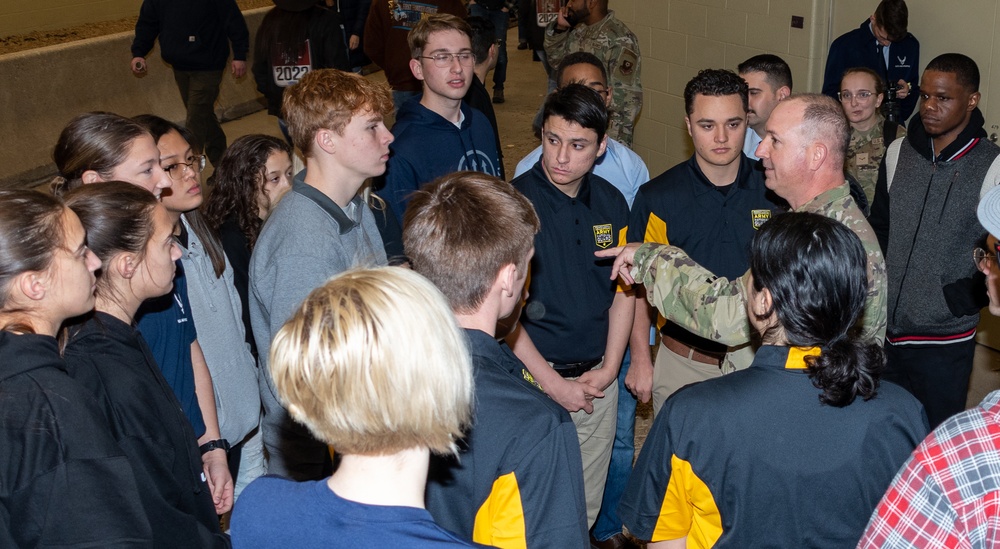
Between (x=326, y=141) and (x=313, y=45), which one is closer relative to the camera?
(x=326, y=141)

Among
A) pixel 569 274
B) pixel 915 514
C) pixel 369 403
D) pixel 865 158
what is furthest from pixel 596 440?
pixel 865 158

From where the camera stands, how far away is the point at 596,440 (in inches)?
147

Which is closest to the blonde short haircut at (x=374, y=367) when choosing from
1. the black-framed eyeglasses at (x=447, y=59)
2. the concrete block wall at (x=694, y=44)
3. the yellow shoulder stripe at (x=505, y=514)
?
the yellow shoulder stripe at (x=505, y=514)

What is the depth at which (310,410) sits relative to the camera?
152 centimetres

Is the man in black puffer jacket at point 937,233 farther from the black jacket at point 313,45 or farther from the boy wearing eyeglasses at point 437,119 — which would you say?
the black jacket at point 313,45

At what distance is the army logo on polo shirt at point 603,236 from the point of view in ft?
11.8

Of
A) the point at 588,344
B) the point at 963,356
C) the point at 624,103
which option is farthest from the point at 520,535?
the point at 624,103

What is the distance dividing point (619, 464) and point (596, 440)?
397 mm

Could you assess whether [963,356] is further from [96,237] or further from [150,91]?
[150,91]

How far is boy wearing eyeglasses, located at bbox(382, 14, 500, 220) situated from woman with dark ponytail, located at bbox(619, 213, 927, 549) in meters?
2.24

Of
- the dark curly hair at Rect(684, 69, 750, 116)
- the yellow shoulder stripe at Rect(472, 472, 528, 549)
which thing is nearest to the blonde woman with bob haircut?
the yellow shoulder stripe at Rect(472, 472, 528, 549)

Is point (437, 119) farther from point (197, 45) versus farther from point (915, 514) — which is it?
point (197, 45)

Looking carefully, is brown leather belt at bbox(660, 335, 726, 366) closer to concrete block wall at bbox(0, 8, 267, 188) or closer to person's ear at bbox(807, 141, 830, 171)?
person's ear at bbox(807, 141, 830, 171)

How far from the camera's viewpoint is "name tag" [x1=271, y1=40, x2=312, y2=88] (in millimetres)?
7473
